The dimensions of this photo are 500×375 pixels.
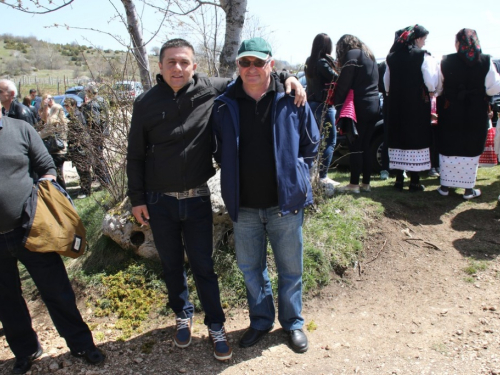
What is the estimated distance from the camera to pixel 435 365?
2.86 m

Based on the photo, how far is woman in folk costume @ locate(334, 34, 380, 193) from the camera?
193 inches

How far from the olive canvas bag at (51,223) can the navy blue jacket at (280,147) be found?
109cm

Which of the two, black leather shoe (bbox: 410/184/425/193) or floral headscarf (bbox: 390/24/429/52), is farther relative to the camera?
black leather shoe (bbox: 410/184/425/193)

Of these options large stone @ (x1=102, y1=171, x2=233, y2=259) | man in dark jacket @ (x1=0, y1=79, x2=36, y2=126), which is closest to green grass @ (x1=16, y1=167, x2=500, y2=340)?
large stone @ (x1=102, y1=171, x2=233, y2=259)

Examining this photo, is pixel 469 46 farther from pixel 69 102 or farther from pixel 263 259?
pixel 69 102

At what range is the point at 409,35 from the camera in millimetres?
5109

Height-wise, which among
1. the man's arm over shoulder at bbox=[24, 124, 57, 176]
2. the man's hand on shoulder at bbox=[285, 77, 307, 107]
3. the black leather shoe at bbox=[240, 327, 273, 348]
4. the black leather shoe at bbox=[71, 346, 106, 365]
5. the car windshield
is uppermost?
the car windshield

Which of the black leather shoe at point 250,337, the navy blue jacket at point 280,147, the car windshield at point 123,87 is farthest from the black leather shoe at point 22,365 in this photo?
the car windshield at point 123,87

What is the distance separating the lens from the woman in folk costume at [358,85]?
4.91 meters

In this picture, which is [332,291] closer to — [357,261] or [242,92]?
[357,261]

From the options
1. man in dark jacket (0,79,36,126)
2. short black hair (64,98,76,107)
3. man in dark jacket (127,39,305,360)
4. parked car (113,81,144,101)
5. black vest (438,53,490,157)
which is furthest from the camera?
short black hair (64,98,76,107)

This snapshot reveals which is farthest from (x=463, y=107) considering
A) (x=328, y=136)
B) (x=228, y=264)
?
(x=228, y=264)

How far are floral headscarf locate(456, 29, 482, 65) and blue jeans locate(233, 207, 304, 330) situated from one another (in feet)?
11.1

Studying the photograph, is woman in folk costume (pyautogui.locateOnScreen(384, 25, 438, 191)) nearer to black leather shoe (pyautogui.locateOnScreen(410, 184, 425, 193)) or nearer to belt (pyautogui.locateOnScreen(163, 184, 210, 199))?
black leather shoe (pyautogui.locateOnScreen(410, 184, 425, 193))
